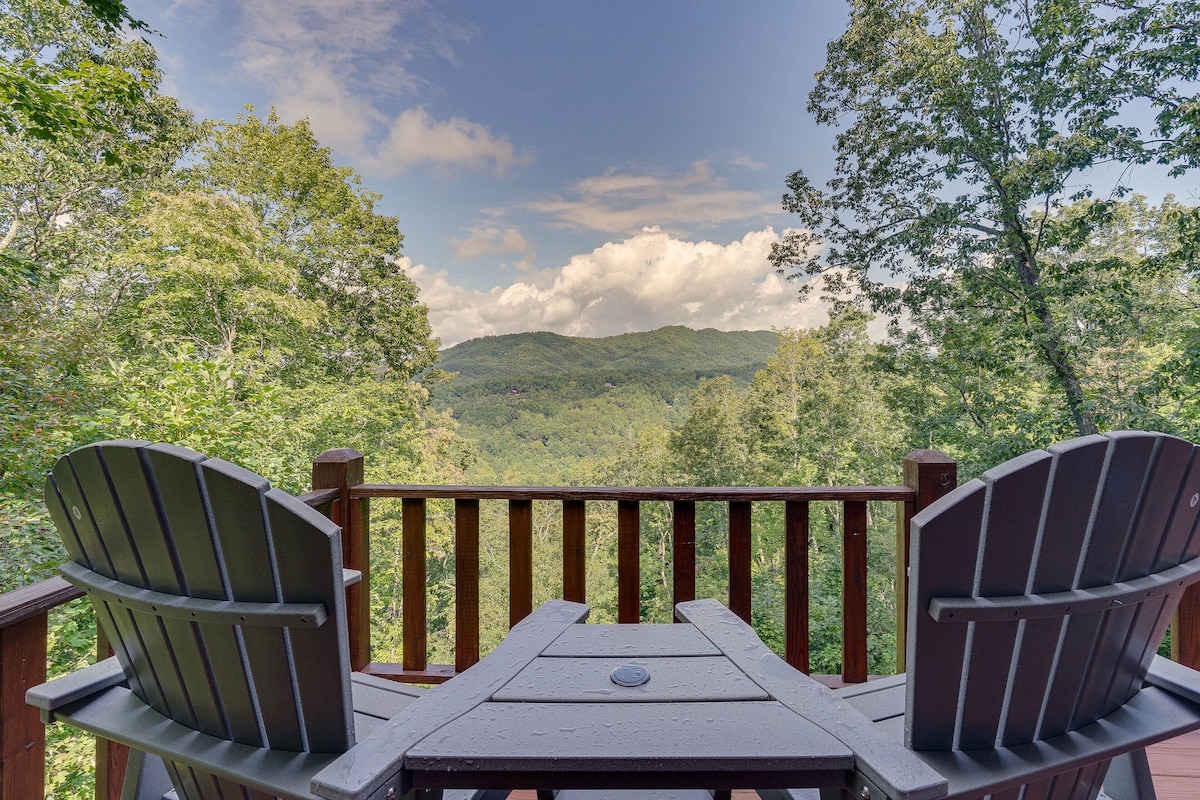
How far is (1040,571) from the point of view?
0.74 metres

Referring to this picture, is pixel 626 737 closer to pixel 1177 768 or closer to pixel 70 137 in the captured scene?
pixel 1177 768

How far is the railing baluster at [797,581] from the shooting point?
1.91 meters

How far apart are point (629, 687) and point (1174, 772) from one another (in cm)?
194

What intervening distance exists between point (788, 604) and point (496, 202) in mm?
15725

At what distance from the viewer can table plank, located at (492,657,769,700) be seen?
2.92ft

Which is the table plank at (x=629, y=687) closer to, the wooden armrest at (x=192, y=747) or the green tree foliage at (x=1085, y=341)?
the wooden armrest at (x=192, y=747)

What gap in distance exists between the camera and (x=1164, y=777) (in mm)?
1564

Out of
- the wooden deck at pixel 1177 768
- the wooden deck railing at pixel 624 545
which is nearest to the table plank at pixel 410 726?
the wooden deck railing at pixel 624 545

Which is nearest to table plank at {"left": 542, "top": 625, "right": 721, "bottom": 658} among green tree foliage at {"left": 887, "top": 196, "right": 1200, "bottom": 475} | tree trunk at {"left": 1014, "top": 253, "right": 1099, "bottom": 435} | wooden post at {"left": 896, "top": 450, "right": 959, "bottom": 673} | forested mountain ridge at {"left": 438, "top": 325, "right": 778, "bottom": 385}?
wooden post at {"left": 896, "top": 450, "right": 959, "bottom": 673}

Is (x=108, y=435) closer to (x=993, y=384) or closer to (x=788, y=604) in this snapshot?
(x=788, y=604)

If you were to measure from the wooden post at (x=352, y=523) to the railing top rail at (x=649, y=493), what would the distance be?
5 cm

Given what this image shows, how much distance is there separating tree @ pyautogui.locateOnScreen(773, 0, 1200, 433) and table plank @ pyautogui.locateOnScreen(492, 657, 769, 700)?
8.60 metres

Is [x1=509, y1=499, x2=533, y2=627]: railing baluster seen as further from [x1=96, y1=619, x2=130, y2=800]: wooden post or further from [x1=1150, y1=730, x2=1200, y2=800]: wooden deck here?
[x1=1150, y1=730, x2=1200, y2=800]: wooden deck

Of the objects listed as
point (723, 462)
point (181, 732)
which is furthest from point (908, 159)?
point (181, 732)
